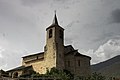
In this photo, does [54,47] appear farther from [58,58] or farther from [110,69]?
[110,69]

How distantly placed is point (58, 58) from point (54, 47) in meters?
2.75

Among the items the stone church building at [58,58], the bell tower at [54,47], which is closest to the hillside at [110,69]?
the stone church building at [58,58]

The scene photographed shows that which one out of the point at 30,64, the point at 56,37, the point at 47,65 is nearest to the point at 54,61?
the point at 47,65

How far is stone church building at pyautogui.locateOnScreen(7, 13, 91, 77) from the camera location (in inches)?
2277

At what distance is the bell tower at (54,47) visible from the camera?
188 feet

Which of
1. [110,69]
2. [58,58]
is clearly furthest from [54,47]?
[110,69]

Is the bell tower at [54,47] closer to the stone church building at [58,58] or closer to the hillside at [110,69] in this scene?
the stone church building at [58,58]

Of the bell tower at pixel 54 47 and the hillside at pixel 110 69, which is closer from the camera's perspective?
the bell tower at pixel 54 47

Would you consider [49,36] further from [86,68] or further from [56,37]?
[86,68]

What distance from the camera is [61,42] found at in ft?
197

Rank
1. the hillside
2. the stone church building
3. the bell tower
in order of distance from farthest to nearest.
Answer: the hillside
the stone church building
the bell tower

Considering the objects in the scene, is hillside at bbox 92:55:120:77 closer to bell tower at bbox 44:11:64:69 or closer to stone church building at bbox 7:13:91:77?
stone church building at bbox 7:13:91:77

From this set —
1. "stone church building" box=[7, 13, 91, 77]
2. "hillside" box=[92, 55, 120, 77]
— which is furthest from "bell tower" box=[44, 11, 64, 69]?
"hillside" box=[92, 55, 120, 77]

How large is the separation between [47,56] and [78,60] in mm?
7472
